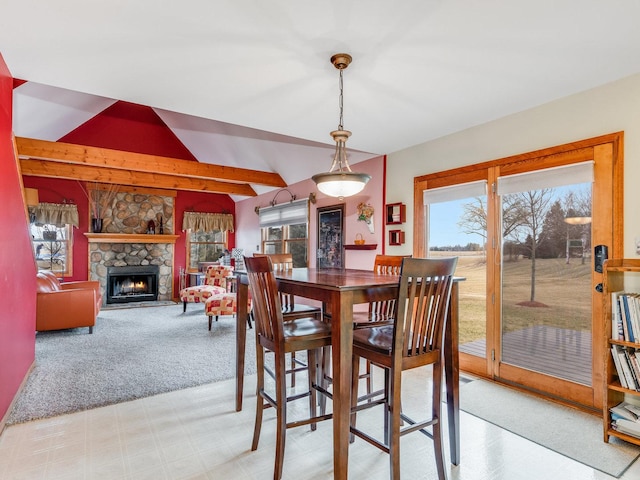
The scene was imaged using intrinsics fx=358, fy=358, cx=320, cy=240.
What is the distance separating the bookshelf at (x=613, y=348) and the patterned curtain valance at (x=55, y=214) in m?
7.81

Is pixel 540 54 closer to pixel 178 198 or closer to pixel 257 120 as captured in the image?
pixel 257 120

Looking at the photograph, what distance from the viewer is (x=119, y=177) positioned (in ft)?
20.1

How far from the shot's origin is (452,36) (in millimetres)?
1998

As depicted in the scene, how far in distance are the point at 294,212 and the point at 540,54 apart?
15.1ft

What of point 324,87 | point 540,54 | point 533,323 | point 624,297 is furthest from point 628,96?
point 324,87

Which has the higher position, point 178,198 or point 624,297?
point 178,198

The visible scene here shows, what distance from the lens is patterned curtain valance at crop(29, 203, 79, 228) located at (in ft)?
20.8

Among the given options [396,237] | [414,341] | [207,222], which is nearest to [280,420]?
[414,341]

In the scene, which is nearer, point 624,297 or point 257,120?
point 624,297

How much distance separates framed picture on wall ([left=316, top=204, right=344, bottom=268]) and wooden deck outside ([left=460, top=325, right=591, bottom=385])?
257cm

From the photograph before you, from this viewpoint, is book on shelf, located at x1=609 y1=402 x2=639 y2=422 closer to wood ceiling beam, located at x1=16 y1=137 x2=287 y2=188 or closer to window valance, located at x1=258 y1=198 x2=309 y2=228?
window valance, located at x1=258 y1=198 x2=309 y2=228

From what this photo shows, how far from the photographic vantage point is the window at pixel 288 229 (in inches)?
243

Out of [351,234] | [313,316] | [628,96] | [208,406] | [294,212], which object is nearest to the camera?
[628,96]

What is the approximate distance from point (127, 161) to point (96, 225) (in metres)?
2.61
